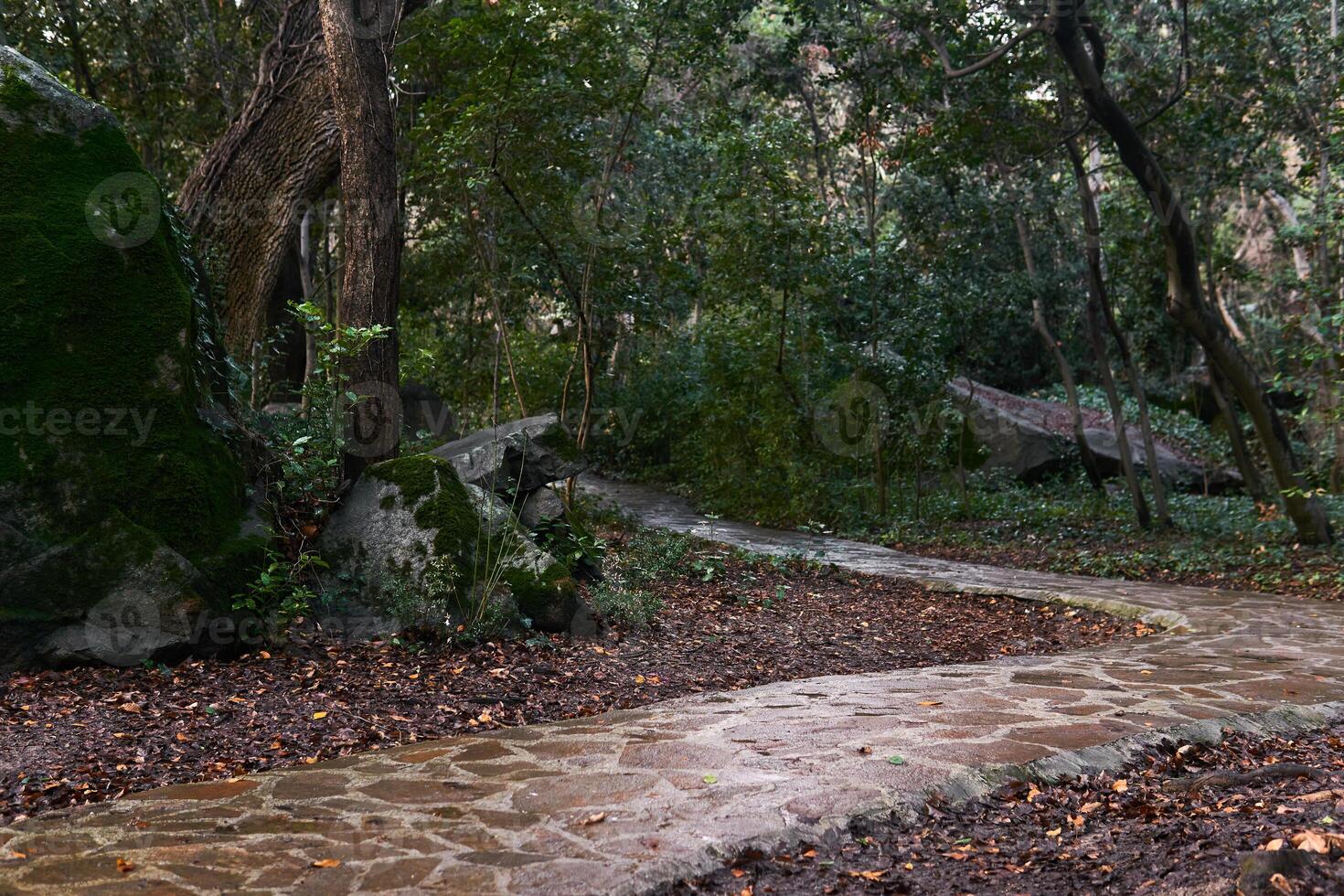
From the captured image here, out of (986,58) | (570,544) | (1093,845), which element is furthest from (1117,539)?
(1093,845)

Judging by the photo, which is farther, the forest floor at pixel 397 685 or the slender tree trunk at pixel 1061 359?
the slender tree trunk at pixel 1061 359

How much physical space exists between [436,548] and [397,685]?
99cm

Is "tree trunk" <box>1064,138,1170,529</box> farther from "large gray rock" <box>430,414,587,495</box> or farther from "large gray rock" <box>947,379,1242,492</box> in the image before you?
"large gray rock" <box>430,414,587,495</box>

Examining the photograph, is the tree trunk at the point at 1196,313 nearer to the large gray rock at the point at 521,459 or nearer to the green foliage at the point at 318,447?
the large gray rock at the point at 521,459

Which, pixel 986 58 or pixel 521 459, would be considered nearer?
pixel 521 459

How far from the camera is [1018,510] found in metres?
14.7

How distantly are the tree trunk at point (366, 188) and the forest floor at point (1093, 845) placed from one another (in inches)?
170

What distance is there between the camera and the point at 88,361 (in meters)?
5.46

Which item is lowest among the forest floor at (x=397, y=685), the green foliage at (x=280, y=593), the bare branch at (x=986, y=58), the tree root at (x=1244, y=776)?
the forest floor at (x=397, y=685)

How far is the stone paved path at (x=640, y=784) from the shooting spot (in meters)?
3.03

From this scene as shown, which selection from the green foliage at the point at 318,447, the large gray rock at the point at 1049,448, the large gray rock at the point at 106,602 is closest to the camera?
the large gray rock at the point at 106,602

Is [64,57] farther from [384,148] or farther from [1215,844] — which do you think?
[1215,844]

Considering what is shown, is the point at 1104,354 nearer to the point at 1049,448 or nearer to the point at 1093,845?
the point at 1049,448

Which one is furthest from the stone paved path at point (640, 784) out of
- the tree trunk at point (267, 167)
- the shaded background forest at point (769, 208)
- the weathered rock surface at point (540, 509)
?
the tree trunk at point (267, 167)
